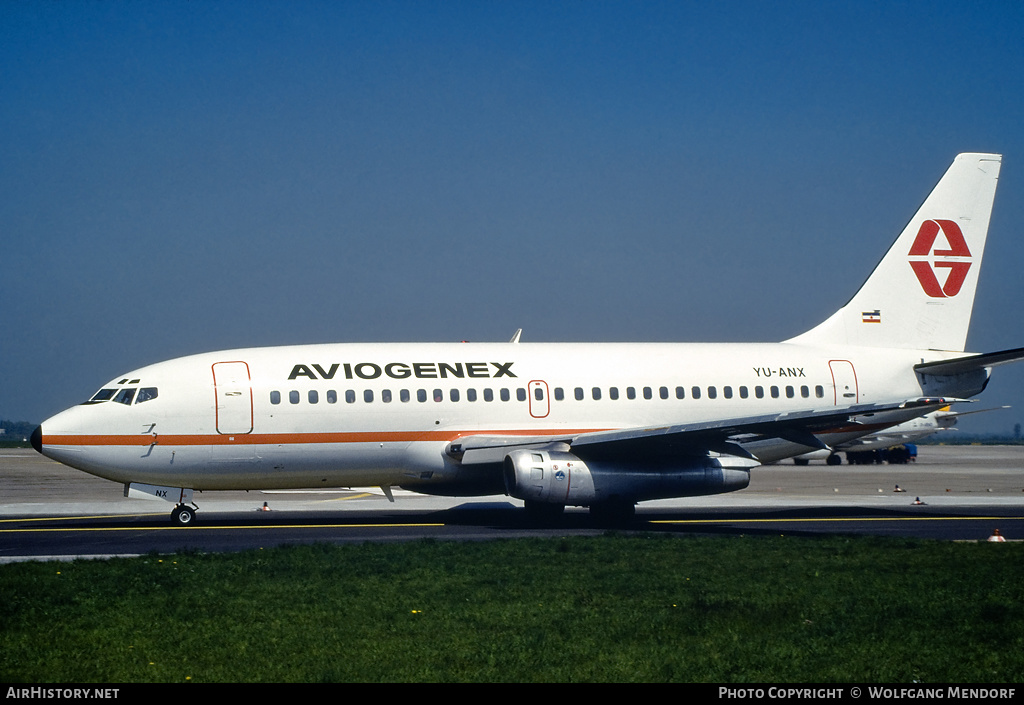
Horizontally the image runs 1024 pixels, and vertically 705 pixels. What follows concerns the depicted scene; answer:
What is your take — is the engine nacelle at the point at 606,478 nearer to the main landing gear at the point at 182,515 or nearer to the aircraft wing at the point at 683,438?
the aircraft wing at the point at 683,438

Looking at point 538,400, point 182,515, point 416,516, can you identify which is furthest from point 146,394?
point 538,400

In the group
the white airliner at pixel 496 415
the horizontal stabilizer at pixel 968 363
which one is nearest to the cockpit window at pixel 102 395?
the white airliner at pixel 496 415

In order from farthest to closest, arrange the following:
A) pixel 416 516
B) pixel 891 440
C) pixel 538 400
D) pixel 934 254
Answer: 1. pixel 891 440
2. pixel 934 254
3. pixel 416 516
4. pixel 538 400

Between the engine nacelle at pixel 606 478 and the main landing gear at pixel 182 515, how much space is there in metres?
7.40

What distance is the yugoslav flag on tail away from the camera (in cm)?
3053

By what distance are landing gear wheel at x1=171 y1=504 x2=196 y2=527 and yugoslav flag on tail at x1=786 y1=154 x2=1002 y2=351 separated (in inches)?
672

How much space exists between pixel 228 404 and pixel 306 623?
13.0 meters

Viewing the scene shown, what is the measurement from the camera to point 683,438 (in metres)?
23.8

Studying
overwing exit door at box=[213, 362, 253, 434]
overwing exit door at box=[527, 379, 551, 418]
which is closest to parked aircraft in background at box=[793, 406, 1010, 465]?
overwing exit door at box=[527, 379, 551, 418]

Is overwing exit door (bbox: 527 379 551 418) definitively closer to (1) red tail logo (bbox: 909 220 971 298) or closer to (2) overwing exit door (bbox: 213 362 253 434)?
(2) overwing exit door (bbox: 213 362 253 434)

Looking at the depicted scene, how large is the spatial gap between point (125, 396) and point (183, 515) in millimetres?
3059

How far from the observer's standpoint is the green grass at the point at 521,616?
9.91 meters

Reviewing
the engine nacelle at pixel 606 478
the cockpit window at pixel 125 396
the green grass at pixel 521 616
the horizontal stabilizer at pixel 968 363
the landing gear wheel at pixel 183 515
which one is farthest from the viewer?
the horizontal stabilizer at pixel 968 363

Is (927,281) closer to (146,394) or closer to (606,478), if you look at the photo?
(606,478)
